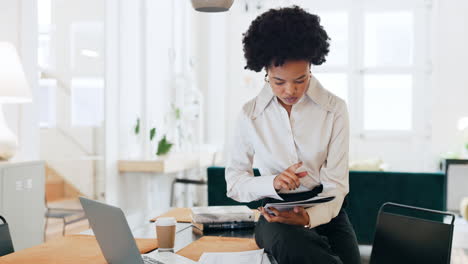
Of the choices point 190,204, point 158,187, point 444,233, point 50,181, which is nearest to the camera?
point 444,233

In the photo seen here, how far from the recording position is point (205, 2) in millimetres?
2133

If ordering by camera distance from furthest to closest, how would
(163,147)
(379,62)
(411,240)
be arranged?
1. (379,62)
2. (163,147)
3. (411,240)

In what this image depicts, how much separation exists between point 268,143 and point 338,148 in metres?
0.24

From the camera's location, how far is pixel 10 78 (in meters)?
2.95

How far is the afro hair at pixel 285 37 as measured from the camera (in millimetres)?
1715

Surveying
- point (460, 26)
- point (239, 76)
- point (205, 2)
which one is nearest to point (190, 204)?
point (239, 76)

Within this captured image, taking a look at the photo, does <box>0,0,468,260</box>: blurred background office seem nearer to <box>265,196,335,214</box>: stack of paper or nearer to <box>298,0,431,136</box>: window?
<box>298,0,431,136</box>: window

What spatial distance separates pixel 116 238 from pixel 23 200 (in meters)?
2.02

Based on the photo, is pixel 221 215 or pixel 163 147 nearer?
pixel 221 215

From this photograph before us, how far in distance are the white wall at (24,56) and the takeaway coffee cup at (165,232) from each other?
7.31 ft

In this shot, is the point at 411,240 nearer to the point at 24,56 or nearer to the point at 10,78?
the point at 10,78

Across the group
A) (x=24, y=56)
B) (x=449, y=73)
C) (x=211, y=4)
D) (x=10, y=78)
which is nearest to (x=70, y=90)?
(x=24, y=56)

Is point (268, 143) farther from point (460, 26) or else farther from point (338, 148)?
point (460, 26)

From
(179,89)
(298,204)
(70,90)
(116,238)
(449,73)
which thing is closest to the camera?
(116,238)
